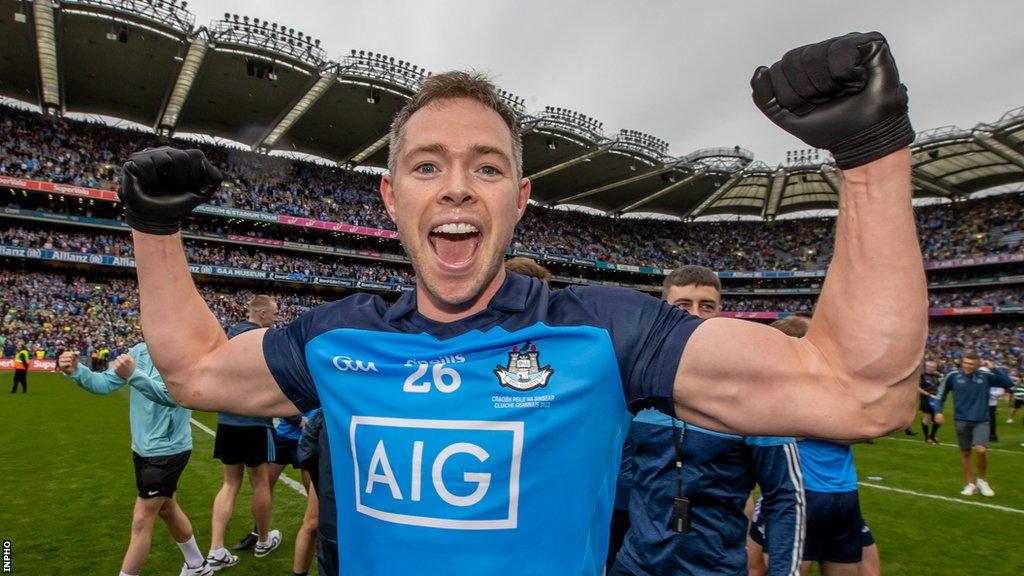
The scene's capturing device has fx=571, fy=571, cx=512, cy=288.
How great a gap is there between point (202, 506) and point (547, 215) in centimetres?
4519

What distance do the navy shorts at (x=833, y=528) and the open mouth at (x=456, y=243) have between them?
3.41 metres

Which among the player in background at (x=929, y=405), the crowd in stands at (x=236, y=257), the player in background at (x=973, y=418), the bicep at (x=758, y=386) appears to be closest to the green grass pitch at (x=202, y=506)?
the player in background at (x=973, y=418)

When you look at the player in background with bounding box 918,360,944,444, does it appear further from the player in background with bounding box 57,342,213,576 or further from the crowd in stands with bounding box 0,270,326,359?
the crowd in stands with bounding box 0,270,326,359

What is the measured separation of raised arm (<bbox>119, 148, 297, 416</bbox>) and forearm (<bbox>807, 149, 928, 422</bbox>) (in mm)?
1671

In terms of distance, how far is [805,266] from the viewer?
51531mm

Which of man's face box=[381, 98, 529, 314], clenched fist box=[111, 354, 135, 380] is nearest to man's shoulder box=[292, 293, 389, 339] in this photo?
man's face box=[381, 98, 529, 314]

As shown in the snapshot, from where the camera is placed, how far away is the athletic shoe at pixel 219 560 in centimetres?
539

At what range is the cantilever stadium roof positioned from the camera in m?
24.7

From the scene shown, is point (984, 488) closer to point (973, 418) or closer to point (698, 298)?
point (973, 418)

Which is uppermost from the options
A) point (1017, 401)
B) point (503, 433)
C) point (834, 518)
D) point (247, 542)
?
point (503, 433)

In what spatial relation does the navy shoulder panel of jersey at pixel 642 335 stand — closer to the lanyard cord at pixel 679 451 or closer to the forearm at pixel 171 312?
the forearm at pixel 171 312

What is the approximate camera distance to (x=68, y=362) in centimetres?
405

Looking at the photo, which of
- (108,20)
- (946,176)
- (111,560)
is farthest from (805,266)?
(111,560)

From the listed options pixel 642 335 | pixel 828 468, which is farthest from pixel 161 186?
pixel 828 468
